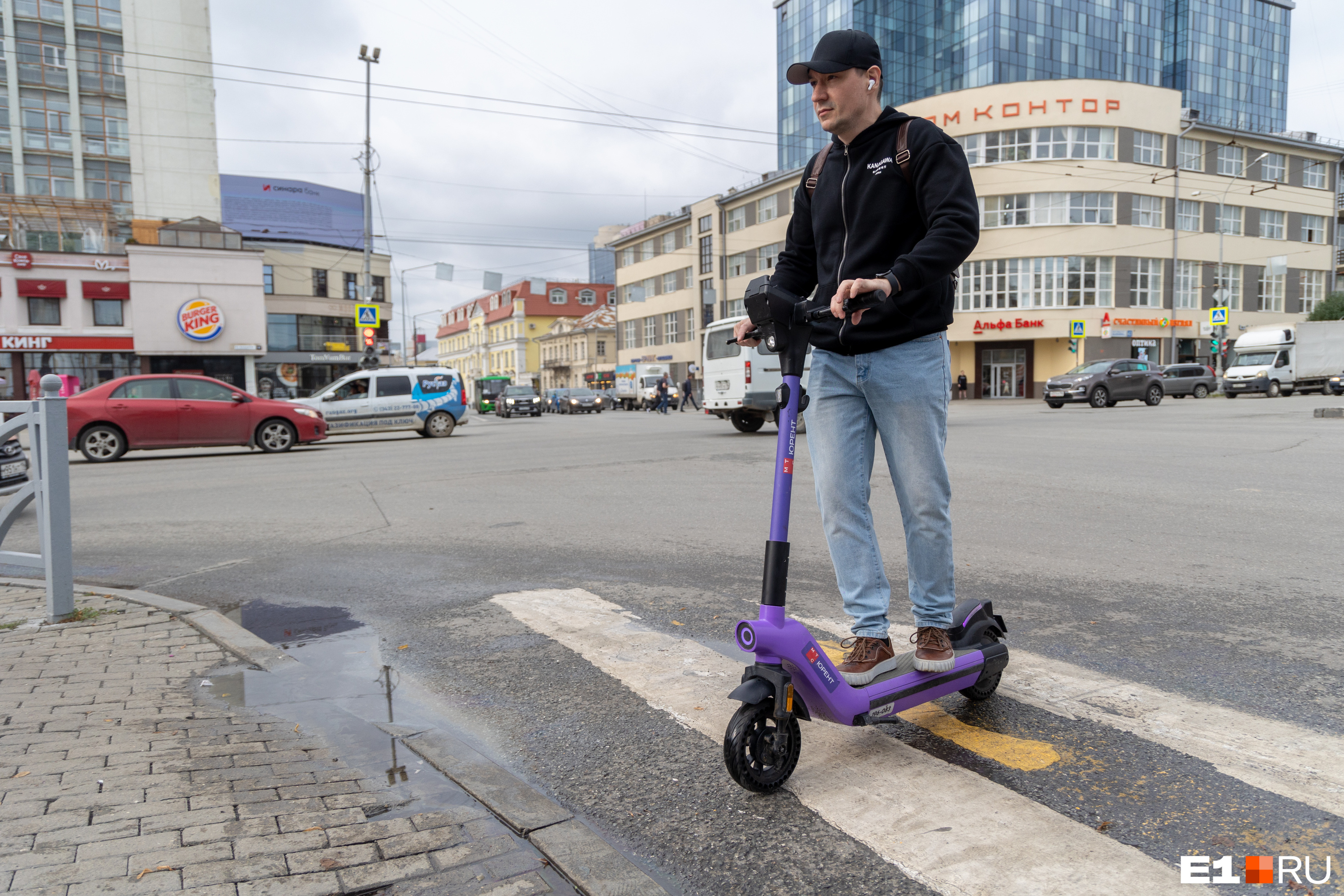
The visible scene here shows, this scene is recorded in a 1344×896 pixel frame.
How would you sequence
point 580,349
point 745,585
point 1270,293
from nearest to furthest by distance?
point 745,585
point 1270,293
point 580,349

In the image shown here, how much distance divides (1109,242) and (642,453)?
1646 inches

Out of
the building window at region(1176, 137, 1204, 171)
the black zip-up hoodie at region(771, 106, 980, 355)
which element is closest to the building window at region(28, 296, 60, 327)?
the black zip-up hoodie at region(771, 106, 980, 355)

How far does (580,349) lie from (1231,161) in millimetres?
56771

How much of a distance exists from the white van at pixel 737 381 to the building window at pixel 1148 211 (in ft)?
124

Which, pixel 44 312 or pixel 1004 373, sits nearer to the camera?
pixel 44 312

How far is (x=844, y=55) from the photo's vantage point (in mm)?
2623

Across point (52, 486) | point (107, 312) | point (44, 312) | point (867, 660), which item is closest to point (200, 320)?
point (107, 312)

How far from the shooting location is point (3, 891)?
6.29 feet

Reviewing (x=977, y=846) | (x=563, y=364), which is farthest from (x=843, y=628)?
(x=563, y=364)

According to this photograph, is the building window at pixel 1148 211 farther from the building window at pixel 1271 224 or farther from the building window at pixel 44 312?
the building window at pixel 44 312

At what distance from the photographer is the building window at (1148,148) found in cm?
4678

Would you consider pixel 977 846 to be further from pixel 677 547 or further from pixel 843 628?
pixel 677 547

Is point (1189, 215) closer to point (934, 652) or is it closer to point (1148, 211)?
point (1148, 211)

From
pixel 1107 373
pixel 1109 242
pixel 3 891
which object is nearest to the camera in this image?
pixel 3 891
